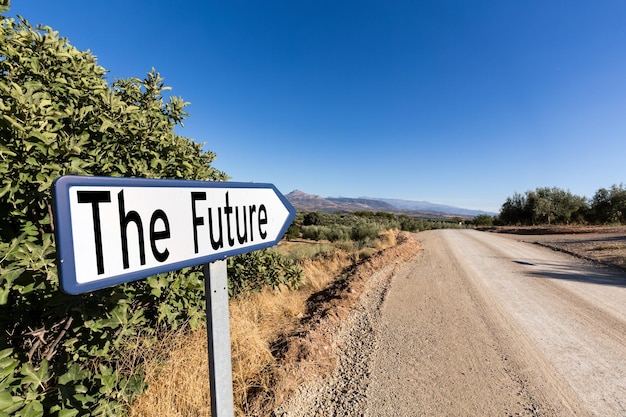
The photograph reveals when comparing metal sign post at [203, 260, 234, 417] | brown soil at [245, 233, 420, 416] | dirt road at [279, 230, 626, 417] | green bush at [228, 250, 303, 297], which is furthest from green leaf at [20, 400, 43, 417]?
green bush at [228, 250, 303, 297]

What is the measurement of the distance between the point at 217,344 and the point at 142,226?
622mm

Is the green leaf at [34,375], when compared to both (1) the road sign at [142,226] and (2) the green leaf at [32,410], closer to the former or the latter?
(2) the green leaf at [32,410]

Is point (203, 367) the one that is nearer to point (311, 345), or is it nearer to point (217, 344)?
point (311, 345)

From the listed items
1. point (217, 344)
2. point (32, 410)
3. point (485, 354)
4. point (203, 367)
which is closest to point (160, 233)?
point (217, 344)

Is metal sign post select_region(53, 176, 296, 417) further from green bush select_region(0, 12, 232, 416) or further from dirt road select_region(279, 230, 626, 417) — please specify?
dirt road select_region(279, 230, 626, 417)

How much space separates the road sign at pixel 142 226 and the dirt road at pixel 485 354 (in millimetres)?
2141

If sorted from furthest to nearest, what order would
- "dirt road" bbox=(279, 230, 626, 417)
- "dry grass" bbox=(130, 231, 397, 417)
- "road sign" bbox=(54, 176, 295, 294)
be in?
"dirt road" bbox=(279, 230, 626, 417), "dry grass" bbox=(130, 231, 397, 417), "road sign" bbox=(54, 176, 295, 294)

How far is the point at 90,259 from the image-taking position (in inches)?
33.7

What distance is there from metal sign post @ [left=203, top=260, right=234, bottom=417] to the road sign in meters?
0.13

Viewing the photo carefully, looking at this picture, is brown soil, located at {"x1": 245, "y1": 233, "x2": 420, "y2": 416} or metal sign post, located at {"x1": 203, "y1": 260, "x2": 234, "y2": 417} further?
brown soil, located at {"x1": 245, "y1": 233, "x2": 420, "y2": 416}

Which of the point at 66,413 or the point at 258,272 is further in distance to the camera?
the point at 258,272

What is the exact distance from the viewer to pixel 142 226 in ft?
3.41

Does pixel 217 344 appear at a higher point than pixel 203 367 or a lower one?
higher

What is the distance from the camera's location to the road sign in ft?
2.70
